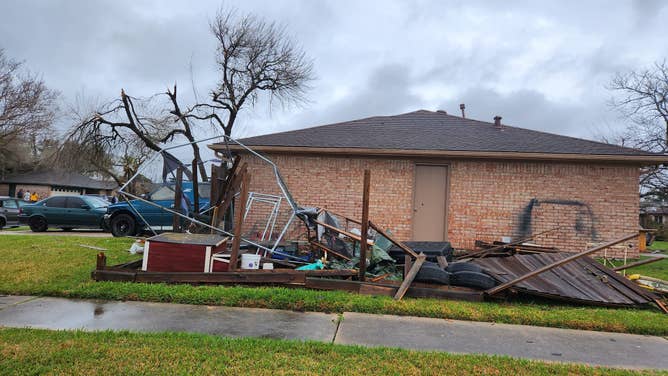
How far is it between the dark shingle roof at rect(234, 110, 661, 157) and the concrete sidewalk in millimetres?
6073

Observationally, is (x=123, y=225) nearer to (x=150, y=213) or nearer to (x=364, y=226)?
(x=150, y=213)

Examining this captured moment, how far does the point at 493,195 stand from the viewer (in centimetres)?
1007

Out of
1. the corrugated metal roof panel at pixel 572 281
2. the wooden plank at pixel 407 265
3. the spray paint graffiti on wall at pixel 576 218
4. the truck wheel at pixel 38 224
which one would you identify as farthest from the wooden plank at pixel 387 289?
the truck wheel at pixel 38 224

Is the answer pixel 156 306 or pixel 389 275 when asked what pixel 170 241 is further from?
pixel 389 275

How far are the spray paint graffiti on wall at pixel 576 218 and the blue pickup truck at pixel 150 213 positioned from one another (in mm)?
8412

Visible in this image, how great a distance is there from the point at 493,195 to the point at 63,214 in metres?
14.4

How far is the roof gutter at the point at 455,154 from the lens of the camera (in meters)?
9.48

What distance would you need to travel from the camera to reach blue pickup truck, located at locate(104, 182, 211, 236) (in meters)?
11.6

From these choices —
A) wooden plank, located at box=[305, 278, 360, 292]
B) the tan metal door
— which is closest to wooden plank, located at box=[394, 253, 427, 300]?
wooden plank, located at box=[305, 278, 360, 292]

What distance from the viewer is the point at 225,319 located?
15.1 ft

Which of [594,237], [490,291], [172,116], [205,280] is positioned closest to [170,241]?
[205,280]

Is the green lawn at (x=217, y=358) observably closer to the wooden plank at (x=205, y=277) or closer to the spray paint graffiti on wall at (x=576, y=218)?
the wooden plank at (x=205, y=277)

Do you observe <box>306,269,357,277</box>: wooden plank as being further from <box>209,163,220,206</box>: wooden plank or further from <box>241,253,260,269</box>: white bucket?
<box>209,163,220,206</box>: wooden plank

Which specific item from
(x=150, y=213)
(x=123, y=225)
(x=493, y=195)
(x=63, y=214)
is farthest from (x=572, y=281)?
(x=63, y=214)
